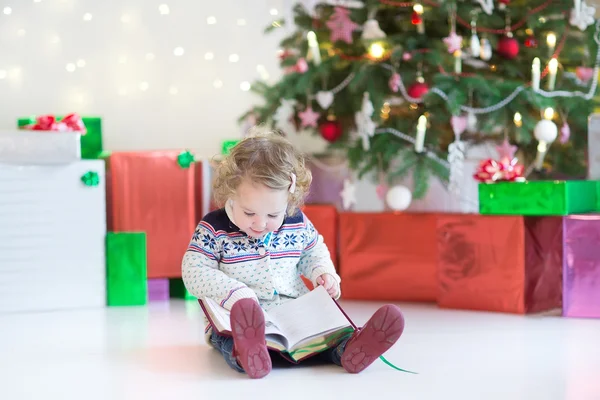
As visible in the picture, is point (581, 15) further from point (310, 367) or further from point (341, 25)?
point (310, 367)

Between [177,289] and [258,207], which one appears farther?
[177,289]

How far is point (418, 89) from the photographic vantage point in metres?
2.67

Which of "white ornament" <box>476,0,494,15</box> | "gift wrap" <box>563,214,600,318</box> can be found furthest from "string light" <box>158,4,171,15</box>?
"gift wrap" <box>563,214,600,318</box>

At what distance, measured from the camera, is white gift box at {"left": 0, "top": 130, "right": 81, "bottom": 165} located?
2686 millimetres

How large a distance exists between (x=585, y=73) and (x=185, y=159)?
142 cm

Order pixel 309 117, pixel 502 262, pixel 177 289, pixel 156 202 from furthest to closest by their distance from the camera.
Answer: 1. pixel 177 289
2. pixel 156 202
3. pixel 309 117
4. pixel 502 262

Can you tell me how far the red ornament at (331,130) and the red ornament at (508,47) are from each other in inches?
23.7

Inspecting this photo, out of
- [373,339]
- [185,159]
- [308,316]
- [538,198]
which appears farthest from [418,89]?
[373,339]

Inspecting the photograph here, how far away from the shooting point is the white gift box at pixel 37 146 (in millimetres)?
2686

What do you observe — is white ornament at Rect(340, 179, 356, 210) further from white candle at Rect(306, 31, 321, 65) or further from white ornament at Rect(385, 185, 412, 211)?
white candle at Rect(306, 31, 321, 65)

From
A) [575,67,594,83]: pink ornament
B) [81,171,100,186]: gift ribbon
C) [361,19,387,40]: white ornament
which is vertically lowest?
[81,171,100,186]: gift ribbon

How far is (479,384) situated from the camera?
1617mm

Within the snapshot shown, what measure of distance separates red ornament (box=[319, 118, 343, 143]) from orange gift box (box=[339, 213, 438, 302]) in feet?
0.89

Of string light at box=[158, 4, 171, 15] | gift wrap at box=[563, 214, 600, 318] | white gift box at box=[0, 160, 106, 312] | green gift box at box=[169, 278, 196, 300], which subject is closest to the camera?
gift wrap at box=[563, 214, 600, 318]
